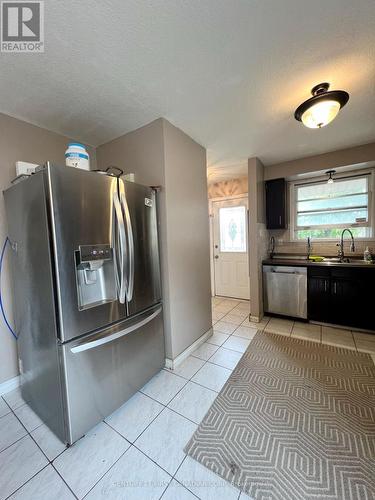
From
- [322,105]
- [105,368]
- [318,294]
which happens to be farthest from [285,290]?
[105,368]

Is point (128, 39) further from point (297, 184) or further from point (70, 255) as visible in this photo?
point (297, 184)

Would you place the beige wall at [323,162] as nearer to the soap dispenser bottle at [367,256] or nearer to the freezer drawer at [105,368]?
the soap dispenser bottle at [367,256]

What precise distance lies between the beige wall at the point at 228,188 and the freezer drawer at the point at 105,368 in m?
3.01

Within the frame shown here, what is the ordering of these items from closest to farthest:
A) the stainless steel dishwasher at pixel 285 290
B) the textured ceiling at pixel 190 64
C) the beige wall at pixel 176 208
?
the textured ceiling at pixel 190 64 → the beige wall at pixel 176 208 → the stainless steel dishwasher at pixel 285 290

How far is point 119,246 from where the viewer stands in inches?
58.2

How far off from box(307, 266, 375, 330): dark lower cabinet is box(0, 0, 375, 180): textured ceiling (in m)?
1.81

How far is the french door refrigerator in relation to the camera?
1.21 m

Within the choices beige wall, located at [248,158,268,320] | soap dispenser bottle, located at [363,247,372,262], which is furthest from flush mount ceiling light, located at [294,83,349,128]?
soap dispenser bottle, located at [363,247,372,262]

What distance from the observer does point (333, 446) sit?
1232 millimetres

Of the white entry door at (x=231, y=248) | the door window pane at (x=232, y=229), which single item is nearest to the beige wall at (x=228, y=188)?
the white entry door at (x=231, y=248)

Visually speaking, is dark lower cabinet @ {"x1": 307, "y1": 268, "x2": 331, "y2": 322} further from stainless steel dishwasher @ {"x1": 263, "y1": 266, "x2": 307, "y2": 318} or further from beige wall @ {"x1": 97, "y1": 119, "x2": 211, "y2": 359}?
beige wall @ {"x1": 97, "y1": 119, "x2": 211, "y2": 359}

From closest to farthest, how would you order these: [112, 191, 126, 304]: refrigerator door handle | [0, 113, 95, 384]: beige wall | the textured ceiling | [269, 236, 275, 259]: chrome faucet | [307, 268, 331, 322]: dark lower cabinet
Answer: the textured ceiling, [112, 191, 126, 304]: refrigerator door handle, [0, 113, 95, 384]: beige wall, [307, 268, 331, 322]: dark lower cabinet, [269, 236, 275, 259]: chrome faucet

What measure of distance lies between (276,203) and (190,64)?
2.53 m

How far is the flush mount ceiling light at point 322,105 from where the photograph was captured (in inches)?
59.6
